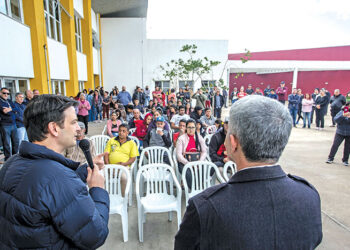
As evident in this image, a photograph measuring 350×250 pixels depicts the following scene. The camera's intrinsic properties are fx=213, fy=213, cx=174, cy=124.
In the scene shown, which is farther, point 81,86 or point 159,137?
point 81,86

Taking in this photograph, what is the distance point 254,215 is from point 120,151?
312 cm

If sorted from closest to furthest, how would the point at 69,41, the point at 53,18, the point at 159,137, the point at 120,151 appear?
the point at 120,151 < the point at 159,137 < the point at 53,18 < the point at 69,41

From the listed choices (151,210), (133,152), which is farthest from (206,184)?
(133,152)

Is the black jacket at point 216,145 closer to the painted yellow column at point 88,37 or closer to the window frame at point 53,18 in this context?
the window frame at point 53,18

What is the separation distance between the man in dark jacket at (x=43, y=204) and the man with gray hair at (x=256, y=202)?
475 mm

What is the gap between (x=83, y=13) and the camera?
11953 mm

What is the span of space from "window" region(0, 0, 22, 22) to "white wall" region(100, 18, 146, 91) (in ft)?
35.2

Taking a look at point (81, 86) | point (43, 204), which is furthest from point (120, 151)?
point (81, 86)

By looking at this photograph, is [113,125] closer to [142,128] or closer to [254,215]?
[142,128]

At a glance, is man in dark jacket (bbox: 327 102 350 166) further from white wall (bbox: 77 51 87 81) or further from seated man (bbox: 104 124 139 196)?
white wall (bbox: 77 51 87 81)

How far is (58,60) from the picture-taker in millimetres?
8148

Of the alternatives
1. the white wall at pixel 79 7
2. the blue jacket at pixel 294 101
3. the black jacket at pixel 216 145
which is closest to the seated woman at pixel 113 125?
the black jacket at pixel 216 145

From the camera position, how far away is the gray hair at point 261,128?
75cm

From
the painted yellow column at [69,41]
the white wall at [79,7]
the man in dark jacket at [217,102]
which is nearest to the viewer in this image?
the painted yellow column at [69,41]
